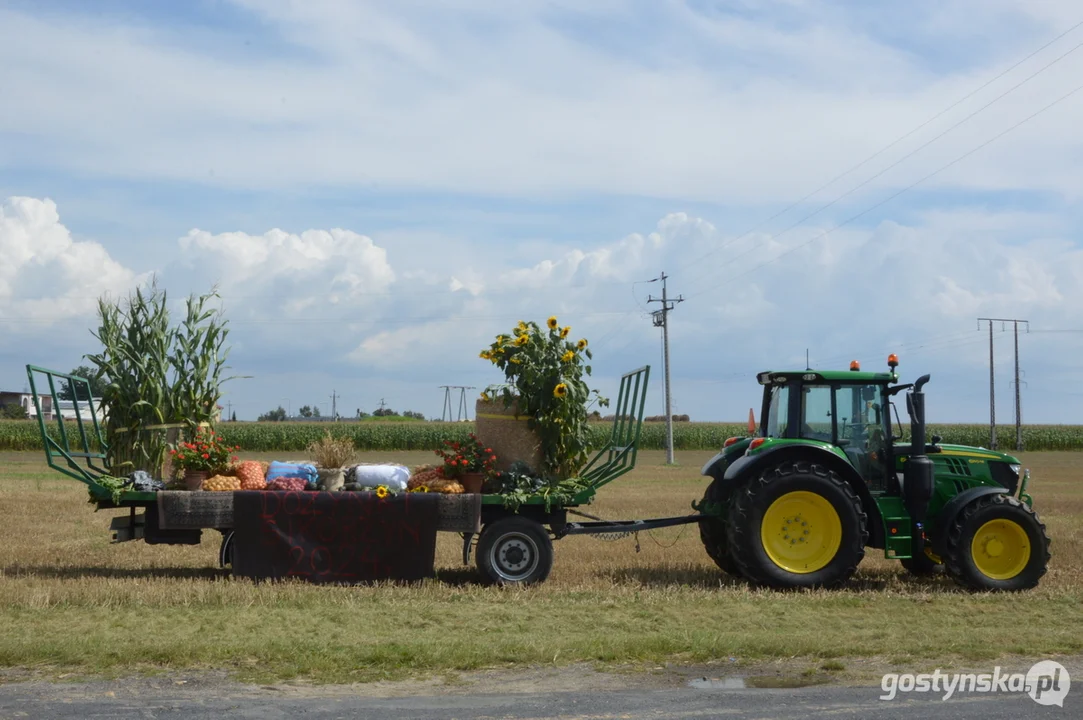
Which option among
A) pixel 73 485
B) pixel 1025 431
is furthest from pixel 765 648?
pixel 1025 431

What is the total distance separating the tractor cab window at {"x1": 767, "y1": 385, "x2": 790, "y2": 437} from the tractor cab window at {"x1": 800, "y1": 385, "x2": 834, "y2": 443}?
18 cm

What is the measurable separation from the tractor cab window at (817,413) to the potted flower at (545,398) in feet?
6.84

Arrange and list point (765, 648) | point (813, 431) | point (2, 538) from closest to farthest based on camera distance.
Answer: point (765, 648) < point (813, 431) < point (2, 538)

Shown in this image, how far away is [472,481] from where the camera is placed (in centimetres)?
1122

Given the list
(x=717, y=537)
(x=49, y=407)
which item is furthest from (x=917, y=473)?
(x=49, y=407)

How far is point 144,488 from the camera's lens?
11.1 m

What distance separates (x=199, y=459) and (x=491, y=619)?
3.80 m

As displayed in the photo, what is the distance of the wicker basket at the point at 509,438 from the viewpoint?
11484 millimetres

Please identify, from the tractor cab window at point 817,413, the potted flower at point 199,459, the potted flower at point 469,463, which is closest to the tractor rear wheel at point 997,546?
the tractor cab window at point 817,413

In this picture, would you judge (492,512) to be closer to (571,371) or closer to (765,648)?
(571,371)

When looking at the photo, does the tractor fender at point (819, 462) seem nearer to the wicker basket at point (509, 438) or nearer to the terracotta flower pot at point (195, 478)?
the wicker basket at point (509, 438)

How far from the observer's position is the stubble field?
7.54m

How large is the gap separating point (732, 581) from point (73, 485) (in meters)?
21.0

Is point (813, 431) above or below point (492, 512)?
above
